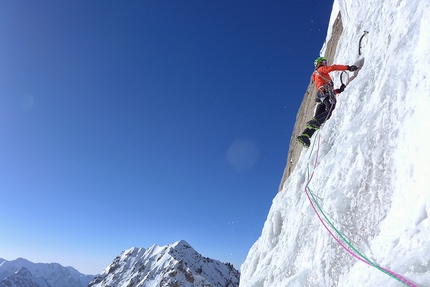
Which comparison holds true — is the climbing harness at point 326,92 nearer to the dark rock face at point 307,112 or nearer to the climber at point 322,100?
the climber at point 322,100

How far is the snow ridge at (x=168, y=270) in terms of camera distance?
464 ft

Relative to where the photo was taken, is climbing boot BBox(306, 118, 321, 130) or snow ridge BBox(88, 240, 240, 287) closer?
climbing boot BBox(306, 118, 321, 130)

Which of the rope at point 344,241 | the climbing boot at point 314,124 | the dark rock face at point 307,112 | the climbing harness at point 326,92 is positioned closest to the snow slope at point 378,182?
the rope at point 344,241

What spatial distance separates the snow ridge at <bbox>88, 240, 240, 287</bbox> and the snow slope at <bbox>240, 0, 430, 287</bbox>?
14776 centimetres

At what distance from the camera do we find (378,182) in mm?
3758

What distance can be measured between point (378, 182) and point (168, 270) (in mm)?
162343

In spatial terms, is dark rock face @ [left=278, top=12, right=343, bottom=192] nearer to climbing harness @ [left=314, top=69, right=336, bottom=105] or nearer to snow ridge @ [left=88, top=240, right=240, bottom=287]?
climbing harness @ [left=314, top=69, right=336, bottom=105]

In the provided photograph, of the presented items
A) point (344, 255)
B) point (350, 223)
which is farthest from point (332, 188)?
point (344, 255)

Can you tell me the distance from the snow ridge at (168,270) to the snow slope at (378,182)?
148 metres

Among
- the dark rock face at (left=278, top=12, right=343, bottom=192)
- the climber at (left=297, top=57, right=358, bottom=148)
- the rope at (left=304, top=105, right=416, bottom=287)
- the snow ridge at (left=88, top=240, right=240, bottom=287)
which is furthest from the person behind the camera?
the snow ridge at (left=88, top=240, right=240, bottom=287)

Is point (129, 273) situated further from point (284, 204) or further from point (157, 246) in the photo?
point (284, 204)

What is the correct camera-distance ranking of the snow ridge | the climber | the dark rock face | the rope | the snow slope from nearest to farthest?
the rope → the snow slope → the climber → the dark rock face → the snow ridge

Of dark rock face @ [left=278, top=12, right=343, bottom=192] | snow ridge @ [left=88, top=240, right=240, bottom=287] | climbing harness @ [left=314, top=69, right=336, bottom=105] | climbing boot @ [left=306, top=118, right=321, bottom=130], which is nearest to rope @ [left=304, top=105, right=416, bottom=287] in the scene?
climbing boot @ [left=306, top=118, right=321, bottom=130]

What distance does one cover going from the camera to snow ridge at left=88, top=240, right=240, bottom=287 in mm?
141500
